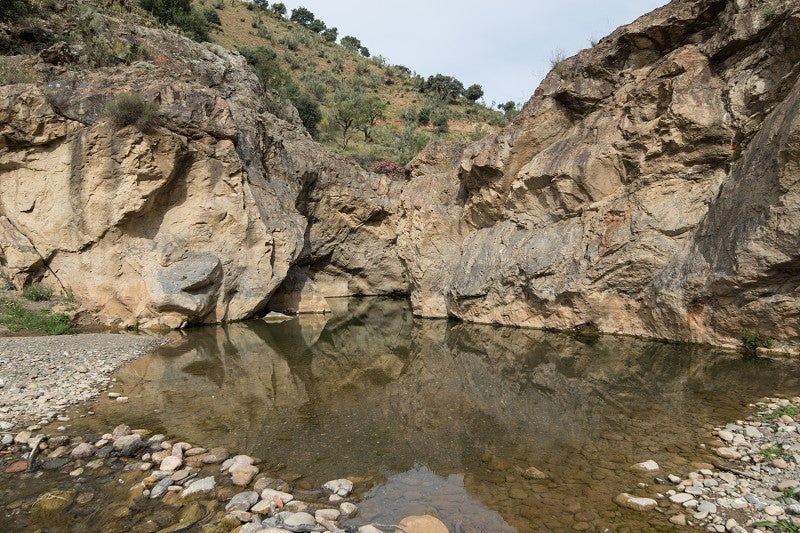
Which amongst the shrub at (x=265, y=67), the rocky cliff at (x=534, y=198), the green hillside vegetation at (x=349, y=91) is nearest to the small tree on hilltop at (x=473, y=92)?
the green hillside vegetation at (x=349, y=91)

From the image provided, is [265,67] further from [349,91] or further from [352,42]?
[352,42]

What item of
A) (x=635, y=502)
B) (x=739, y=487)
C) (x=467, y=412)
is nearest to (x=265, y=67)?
(x=467, y=412)

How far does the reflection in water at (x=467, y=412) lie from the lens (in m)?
4.87

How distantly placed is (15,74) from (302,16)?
62568 mm

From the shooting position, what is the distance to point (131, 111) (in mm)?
14359

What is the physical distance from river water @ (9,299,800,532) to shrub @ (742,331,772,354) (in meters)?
0.51

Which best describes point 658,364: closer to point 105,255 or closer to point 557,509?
point 557,509

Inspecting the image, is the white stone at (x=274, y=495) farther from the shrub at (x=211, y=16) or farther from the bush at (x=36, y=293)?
the shrub at (x=211, y=16)

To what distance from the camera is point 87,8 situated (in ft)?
65.3

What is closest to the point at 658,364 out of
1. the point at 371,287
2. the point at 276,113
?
the point at 371,287

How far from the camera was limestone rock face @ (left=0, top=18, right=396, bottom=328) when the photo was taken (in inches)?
566

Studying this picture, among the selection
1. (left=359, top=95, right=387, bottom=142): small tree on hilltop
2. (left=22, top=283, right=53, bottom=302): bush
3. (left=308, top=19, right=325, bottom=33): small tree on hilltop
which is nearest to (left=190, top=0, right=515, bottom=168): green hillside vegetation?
(left=359, top=95, right=387, bottom=142): small tree on hilltop

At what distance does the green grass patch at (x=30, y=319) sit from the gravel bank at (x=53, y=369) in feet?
3.53

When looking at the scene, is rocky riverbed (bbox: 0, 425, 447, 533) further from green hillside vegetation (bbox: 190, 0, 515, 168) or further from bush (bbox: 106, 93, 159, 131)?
green hillside vegetation (bbox: 190, 0, 515, 168)
